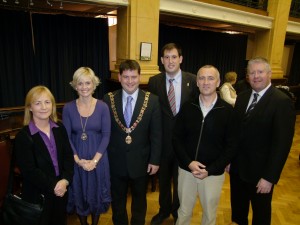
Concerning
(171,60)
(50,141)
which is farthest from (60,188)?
(171,60)

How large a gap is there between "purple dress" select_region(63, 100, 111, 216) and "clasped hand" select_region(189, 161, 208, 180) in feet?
2.26

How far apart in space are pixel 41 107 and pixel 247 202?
5.84ft

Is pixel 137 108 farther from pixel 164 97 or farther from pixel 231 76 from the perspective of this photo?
pixel 231 76

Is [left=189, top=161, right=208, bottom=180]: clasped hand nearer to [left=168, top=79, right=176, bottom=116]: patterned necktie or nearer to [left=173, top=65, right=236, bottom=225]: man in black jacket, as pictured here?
[left=173, top=65, right=236, bottom=225]: man in black jacket

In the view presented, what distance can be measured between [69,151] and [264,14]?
266 inches

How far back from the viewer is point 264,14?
656cm

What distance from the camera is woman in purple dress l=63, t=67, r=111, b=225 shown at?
72.7 inches

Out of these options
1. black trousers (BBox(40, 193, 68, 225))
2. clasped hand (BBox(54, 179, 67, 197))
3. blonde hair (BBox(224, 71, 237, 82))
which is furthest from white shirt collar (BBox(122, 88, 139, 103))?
blonde hair (BBox(224, 71, 237, 82))

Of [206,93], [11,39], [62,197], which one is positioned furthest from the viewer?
[11,39]

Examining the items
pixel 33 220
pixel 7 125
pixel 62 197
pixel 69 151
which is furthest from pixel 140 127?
pixel 7 125

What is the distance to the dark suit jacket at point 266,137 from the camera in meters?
1.66

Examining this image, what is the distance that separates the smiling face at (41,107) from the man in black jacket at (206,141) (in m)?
0.95

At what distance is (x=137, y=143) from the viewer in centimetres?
193

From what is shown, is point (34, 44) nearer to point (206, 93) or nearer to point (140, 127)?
point (140, 127)
